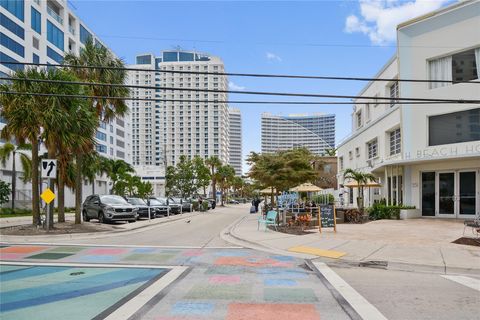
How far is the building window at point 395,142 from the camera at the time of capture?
27.5 meters

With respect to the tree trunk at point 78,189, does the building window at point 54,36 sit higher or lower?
higher

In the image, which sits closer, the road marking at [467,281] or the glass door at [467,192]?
the road marking at [467,281]

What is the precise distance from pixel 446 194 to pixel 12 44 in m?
49.4

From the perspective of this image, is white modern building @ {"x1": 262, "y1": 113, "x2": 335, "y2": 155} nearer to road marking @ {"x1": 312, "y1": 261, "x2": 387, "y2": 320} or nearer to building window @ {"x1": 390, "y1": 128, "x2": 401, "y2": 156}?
building window @ {"x1": 390, "y1": 128, "x2": 401, "y2": 156}

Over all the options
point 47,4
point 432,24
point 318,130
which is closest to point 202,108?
point 318,130

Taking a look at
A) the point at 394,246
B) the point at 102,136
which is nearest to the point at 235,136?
the point at 102,136

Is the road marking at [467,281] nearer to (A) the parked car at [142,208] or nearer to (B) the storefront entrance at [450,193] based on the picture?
(B) the storefront entrance at [450,193]

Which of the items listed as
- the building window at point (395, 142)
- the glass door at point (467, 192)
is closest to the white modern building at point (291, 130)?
the building window at point (395, 142)

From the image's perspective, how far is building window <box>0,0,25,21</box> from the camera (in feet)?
161

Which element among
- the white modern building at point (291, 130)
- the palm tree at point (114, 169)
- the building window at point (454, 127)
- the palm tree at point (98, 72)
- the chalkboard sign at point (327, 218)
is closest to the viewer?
the chalkboard sign at point (327, 218)

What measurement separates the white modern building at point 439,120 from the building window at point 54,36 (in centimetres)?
5191

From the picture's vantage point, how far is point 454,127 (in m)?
23.0

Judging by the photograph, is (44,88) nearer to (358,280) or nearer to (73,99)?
(73,99)

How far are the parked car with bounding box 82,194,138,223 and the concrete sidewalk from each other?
27.0ft
